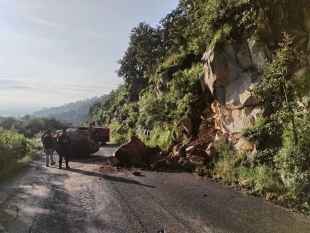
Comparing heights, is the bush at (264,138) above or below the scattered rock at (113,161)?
above

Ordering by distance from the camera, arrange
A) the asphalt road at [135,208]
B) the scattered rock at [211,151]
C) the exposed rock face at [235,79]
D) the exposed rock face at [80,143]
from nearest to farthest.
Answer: the asphalt road at [135,208] < the exposed rock face at [235,79] < the scattered rock at [211,151] < the exposed rock face at [80,143]

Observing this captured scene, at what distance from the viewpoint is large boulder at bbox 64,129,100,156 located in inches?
662

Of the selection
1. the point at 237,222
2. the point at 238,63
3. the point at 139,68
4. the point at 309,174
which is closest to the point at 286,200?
the point at 309,174

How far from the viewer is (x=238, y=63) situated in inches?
468

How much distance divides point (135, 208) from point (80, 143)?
11.0 m

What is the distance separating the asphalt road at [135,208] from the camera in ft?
18.7

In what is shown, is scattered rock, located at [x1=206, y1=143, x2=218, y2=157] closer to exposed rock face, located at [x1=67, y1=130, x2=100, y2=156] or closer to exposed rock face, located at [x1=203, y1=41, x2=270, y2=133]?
exposed rock face, located at [x1=203, y1=41, x2=270, y2=133]

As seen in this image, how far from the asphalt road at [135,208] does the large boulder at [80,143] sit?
6492 mm

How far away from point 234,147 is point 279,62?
4.00m

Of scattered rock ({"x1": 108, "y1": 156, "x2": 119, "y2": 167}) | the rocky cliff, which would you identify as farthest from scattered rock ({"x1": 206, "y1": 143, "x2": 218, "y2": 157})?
scattered rock ({"x1": 108, "y1": 156, "x2": 119, "y2": 167})

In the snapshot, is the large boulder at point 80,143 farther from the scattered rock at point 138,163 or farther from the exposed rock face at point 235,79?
the exposed rock face at point 235,79

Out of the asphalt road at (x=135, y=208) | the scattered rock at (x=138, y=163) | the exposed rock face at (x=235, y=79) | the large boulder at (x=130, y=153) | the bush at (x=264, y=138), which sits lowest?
the asphalt road at (x=135, y=208)

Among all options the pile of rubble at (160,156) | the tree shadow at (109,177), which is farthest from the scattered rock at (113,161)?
the tree shadow at (109,177)

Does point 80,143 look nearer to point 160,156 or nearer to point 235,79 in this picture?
point 160,156
